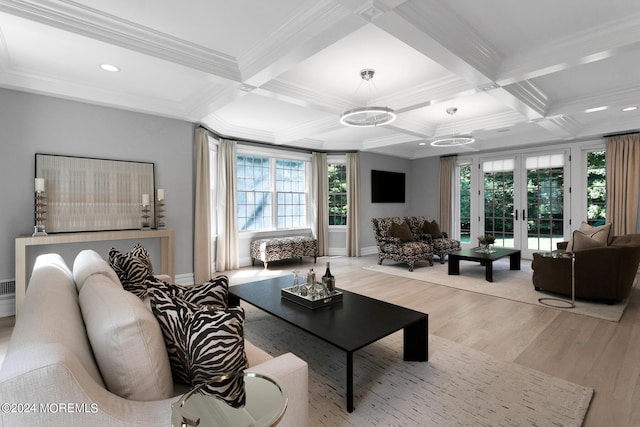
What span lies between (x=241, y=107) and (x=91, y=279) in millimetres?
3672

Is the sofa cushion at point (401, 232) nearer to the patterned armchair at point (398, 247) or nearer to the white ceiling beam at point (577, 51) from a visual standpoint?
the patterned armchair at point (398, 247)

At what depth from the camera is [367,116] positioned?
4445mm

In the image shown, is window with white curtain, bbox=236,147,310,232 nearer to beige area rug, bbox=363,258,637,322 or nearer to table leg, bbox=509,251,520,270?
beige area rug, bbox=363,258,637,322

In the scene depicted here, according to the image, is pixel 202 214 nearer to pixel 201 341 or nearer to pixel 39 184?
pixel 39 184

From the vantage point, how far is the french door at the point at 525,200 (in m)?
6.72

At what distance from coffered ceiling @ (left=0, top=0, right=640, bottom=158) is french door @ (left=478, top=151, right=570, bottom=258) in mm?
2432

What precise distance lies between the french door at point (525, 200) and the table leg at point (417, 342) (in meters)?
5.98

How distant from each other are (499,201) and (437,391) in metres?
6.61

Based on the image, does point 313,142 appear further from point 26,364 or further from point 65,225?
point 26,364

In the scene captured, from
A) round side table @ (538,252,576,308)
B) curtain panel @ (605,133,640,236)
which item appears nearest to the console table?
round side table @ (538,252,576,308)

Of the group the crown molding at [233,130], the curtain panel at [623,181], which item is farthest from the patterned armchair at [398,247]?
the curtain panel at [623,181]

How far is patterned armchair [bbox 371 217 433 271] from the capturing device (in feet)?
19.0

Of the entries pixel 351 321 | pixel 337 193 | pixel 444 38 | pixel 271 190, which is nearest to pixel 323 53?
pixel 444 38

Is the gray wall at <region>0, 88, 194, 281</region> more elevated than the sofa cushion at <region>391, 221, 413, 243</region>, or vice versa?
the gray wall at <region>0, 88, 194, 281</region>
